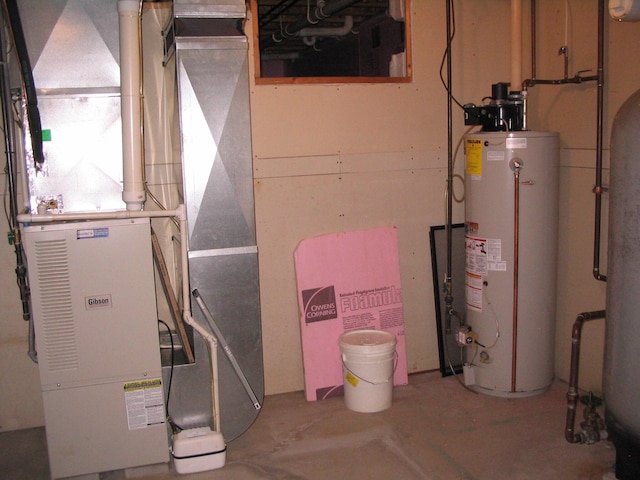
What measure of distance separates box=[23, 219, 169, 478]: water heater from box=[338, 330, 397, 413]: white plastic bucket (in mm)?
1005

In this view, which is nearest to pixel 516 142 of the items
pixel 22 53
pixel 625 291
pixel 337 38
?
pixel 625 291

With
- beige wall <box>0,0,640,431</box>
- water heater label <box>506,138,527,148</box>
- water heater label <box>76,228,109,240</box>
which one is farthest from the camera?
beige wall <box>0,0,640,431</box>

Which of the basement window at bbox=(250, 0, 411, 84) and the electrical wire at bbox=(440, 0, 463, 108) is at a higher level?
the basement window at bbox=(250, 0, 411, 84)

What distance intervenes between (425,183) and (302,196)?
759 mm

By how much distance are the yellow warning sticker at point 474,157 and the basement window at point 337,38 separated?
1.86ft

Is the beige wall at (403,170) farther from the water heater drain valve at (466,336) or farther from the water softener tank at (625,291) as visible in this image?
the water softener tank at (625,291)

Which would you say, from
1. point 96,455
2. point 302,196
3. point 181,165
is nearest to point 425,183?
point 302,196

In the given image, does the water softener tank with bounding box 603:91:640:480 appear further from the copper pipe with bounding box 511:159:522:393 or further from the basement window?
the basement window

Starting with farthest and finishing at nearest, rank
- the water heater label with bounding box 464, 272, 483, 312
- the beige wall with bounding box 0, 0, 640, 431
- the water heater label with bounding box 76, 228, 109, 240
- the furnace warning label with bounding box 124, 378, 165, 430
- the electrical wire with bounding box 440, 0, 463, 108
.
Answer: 1. the electrical wire with bounding box 440, 0, 463, 108
2. the water heater label with bounding box 464, 272, 483, 312
3. the beige wall with bounding box 0, 0, 640, 431
4. the furnace warning label with bounding box 124, 378, 165, 430
5. the water heater label with bounding box 76, 228, 109, 240

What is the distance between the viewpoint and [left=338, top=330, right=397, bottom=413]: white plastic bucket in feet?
10.5

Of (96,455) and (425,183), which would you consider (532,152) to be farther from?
(96,455)

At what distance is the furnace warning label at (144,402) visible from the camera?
274 centimetres

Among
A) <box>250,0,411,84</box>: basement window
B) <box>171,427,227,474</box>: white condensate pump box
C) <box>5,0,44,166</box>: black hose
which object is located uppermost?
<box>250,0,411,84</box>: basement window

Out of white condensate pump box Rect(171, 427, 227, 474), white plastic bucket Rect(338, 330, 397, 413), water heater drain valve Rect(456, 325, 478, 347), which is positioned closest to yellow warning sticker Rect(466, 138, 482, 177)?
water heater drain valve Rect(456, 325, 478, 347)
